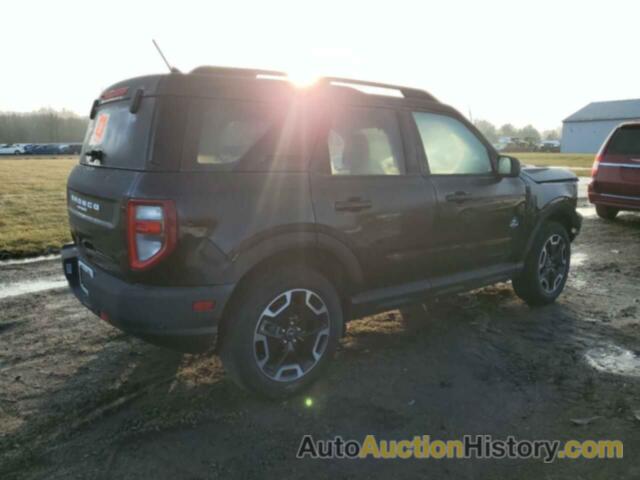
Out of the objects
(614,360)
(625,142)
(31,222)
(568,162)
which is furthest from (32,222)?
(568,162)

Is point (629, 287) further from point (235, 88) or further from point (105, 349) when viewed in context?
point (105, 349)

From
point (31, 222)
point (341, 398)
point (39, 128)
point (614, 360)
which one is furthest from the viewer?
point (39, 128)

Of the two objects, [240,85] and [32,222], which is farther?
[32,222]

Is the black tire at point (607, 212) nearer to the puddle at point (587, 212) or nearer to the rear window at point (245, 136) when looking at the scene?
the puddle at point (587, 212)

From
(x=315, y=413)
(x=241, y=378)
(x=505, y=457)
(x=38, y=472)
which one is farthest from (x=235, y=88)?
(x=505, y=457)

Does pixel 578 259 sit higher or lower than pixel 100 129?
lower

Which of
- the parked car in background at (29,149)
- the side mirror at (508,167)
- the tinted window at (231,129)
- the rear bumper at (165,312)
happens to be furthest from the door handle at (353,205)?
the parked car in background at (29,149)

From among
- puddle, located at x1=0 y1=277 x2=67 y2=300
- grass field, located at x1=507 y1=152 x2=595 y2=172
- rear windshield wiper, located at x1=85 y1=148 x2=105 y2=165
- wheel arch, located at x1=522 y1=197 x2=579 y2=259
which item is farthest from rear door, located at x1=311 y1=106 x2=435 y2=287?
grass field, located at x1=507 y1=152 x2=595 y2=172

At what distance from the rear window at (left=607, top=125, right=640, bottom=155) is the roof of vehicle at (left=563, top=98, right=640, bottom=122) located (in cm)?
6404

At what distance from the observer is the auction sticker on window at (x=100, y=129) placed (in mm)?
3484

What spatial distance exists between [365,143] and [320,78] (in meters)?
0.55

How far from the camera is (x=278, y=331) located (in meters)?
3.33

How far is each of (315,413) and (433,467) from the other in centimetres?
81

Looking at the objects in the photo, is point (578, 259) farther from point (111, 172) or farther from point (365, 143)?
point (111, 172)
